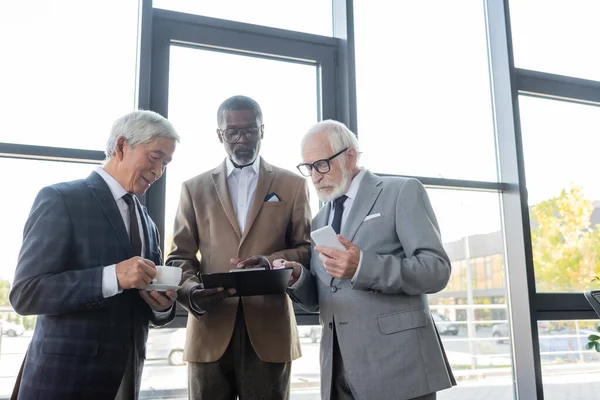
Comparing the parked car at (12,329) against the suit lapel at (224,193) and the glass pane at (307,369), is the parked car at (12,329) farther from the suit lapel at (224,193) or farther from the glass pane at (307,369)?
the glass pane at (307,369)

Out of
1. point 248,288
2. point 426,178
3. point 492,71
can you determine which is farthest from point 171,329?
point 492,71

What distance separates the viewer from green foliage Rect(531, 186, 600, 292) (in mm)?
3412

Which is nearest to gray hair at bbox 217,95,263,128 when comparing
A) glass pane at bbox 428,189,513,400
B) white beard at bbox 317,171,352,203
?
white beard at bbox 317,171,352,203

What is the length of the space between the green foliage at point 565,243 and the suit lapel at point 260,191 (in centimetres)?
207

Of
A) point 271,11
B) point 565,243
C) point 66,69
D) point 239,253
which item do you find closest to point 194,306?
point 239,253

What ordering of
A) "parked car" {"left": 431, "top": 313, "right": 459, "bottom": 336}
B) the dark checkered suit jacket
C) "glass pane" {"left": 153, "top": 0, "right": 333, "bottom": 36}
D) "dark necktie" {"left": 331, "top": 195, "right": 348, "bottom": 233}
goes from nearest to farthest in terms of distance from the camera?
1. the dark checkered suit jacket
2. "dark necktie" {"left": 331, "top": 195, "right": 348, "bottom": 233}
3. "glass pane" {"left": 153, "top": 0, "right": 333, "bottom": 36}
4. "parked car" {"left": 431, "top": 313, "right": 459, "bottom": 336}

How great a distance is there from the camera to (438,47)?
3.53 m

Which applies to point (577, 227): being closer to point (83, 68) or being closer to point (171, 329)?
point (171, 329)

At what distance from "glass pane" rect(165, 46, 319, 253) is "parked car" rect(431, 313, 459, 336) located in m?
0.95

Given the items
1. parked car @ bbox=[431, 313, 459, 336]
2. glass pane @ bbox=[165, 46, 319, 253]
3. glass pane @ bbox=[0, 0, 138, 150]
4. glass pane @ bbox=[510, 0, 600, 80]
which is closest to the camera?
glass pane @ bbox=[0, 0, 138, 150]

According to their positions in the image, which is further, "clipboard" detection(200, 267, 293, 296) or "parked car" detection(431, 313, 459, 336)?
"parked car" detection(431, 313, 459, 336)

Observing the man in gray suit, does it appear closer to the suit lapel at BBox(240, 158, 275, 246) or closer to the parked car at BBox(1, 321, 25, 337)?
the suit lapel at BBox(240, 158, 275, 246)

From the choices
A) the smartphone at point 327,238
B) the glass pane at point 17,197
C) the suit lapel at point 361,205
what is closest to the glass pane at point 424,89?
the suit lapel at point 361,205

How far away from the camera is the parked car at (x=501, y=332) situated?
3.25m
